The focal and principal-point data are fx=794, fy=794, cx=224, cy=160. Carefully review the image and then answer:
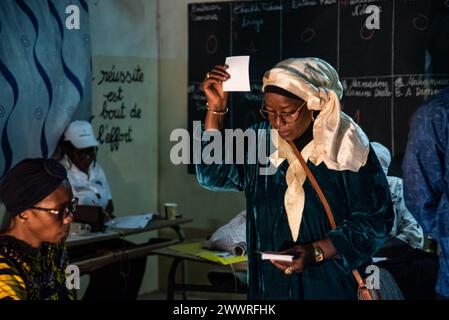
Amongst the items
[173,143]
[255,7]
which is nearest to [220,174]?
[255,7]

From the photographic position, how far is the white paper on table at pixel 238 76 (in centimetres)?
276

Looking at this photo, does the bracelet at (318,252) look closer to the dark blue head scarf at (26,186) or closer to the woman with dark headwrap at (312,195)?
the woman with dark headwrap at (312,195)

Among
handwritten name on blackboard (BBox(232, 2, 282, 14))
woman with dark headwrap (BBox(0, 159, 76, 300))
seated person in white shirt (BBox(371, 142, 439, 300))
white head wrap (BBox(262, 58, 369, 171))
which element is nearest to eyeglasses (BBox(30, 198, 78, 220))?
woman with dark headwrap (BBox(0, 159, 76, 300))

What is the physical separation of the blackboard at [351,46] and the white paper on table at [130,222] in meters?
1.02

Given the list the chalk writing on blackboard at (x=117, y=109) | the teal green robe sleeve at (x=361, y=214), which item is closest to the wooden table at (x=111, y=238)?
the chalk writing on blackboard at (x=117, y=109)

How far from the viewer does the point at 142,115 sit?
6.02 metres

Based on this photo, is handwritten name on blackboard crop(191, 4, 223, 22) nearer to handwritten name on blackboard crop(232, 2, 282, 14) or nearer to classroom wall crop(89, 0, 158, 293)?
handwritten name on blackboard crop(232, 2, 282, 14)

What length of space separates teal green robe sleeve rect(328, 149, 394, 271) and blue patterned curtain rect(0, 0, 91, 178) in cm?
284

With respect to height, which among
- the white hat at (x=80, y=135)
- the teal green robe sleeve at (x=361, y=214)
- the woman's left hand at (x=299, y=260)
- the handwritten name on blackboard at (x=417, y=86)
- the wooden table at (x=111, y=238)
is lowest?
the wooden table at (x=111, y=238)

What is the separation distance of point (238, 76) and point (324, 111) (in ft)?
1.08

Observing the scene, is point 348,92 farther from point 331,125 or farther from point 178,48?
point 331,125

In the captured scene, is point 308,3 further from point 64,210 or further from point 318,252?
point 64,210

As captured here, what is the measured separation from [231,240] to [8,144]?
62.3 inches
